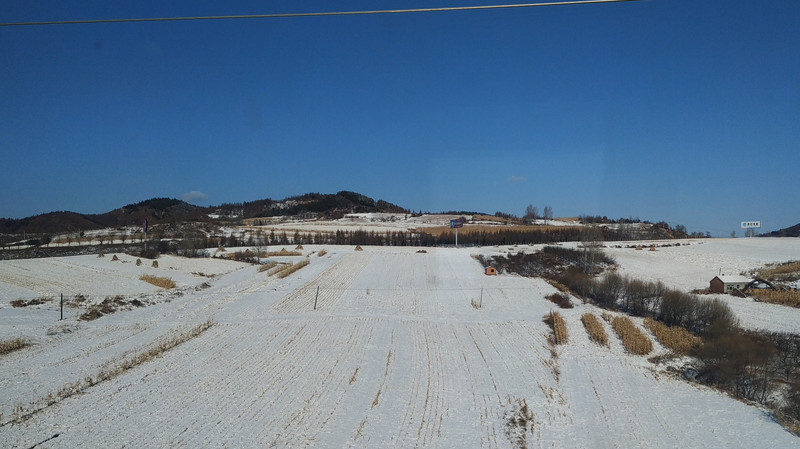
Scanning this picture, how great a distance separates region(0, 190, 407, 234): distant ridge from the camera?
96.9 m

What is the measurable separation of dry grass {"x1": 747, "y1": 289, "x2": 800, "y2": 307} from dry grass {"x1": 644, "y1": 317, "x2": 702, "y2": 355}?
10013 mm

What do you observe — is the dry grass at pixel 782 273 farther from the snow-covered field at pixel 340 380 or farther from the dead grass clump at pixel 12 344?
the dead grass clump at pixel 12 344

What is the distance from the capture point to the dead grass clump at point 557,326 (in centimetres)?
2045

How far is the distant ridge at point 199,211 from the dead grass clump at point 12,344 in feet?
280

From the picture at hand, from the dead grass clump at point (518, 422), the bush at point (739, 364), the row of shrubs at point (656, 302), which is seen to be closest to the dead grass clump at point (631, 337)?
the bush at point (739, 364)

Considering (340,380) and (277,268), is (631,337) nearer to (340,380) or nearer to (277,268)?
(340,380)

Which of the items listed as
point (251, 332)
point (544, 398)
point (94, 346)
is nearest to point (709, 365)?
point (544, 398)

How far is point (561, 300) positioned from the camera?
93.7 feet

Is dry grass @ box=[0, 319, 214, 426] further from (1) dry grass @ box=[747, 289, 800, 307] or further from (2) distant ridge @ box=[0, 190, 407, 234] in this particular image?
(2) distant ridge @ box=[0, 190, 407, 234]

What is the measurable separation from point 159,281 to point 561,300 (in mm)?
25549

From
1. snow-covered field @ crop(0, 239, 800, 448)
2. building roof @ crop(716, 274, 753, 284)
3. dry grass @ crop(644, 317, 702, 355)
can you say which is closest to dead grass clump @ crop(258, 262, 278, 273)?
snow-covered field @ crop(0, 239, 800, 448)

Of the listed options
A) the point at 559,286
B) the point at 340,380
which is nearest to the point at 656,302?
the point at 559,286

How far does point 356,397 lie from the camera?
43.0 ft

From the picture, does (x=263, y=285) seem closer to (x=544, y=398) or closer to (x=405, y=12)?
(x=544, y=398)
